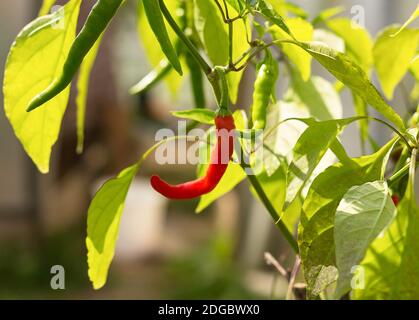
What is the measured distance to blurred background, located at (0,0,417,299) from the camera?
363 centimetres

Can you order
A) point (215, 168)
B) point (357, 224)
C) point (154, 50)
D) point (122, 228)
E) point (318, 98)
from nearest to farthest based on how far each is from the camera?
point (357, 224)
point (215, 168)
point (318, 98)
point (154, 50)
point (122, 228)

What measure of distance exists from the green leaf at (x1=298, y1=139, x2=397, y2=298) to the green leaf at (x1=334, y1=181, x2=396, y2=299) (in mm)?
33

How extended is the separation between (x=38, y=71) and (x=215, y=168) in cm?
16

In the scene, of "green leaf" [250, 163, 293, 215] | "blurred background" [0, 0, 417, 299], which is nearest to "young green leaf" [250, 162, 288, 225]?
"green leaf" [250, 163, 293, 215]

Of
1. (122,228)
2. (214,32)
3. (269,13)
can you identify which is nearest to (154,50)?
(214,32)

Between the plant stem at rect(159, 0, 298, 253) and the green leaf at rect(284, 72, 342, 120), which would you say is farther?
the green leaf at rect(284, 72, 342, 120)

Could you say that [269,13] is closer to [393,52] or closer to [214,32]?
[214,32]

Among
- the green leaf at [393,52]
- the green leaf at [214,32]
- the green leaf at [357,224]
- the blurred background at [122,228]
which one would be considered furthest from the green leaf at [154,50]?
the blurred background at [122,228]

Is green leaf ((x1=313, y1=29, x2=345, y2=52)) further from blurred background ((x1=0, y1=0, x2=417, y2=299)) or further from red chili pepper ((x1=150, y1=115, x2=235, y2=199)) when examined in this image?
blurred background ((x1=0, y1=0, x2=417, y2=299))

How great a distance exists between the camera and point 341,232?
44 centimetres

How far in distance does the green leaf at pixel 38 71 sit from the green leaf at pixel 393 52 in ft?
0.93

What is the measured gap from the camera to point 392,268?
1.46ft

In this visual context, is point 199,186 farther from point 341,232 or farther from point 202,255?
point 202,255

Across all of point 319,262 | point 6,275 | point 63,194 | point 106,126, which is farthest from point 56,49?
point 106,126
